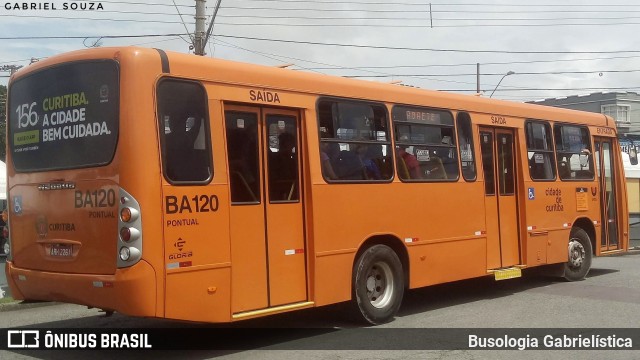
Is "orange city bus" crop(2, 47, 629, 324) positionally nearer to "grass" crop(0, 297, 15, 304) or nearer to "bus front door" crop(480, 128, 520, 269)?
"bus front door" crop(480, 128, 520, 269)

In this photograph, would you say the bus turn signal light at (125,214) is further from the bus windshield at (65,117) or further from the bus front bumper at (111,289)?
the bus windshield at (65,117)

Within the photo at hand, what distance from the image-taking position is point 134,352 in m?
7.80

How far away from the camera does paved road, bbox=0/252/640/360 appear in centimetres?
752

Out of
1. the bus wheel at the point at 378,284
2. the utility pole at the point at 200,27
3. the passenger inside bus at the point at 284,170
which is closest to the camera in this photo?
the passenger inside bus at the point at 284,170

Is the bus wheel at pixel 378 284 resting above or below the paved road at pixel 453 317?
above

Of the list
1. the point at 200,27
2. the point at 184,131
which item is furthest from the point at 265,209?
the point at 200,27

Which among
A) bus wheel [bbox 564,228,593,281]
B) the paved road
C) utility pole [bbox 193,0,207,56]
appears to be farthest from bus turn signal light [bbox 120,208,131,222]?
utility pole [bbox 193,0,207,56]

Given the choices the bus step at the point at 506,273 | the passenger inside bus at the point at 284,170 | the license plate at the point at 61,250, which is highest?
the passenger inside bus at the point at 284,170

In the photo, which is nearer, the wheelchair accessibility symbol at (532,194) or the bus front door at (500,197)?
the bus front door at (500,197)

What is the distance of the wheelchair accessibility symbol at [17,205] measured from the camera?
7680mm

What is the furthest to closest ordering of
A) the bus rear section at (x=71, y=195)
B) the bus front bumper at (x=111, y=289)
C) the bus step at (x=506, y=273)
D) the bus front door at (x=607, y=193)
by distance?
the bus front door at (x=607, y=193), the bus step at (x=506, y=273), the bus rear section at (x=71, y=195), the bus front bumper at (x=111, y=289)

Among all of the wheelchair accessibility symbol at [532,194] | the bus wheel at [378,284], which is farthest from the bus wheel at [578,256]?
the bus wheel at [378,284]

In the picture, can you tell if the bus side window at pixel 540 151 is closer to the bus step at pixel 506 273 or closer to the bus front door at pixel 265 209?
the bus step at pixel 506 273

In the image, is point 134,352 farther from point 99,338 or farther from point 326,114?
point 326,114
